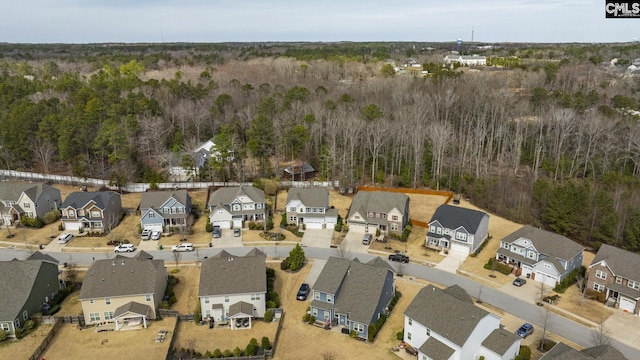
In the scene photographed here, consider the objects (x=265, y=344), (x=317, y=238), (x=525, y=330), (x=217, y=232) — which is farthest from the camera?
(x=217, y=232)

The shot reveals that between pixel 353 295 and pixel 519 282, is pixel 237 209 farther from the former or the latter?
pixel 519 282

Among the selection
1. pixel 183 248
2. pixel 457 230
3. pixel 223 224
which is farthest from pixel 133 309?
pixel 457 230

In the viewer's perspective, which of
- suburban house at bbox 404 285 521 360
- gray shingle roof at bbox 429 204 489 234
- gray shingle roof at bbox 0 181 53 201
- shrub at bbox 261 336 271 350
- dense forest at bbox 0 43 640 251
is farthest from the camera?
dense forest at bbox 0 43 640 251

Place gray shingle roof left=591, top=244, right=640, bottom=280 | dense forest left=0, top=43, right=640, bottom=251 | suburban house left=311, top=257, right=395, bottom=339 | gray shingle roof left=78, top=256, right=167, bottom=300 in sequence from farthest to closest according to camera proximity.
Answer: dense forest left=0, top=43, right=640, bottom=251 → gray shingle roof left=591, top=244, right=640, bottom=280 → gray shingle roof left=78, top=256, right=167, bottom=300 → suburban house left=311, top=257, right=395, bottom=339

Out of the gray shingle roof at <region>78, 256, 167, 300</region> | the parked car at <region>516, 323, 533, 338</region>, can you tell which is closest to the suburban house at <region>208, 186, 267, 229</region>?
the gray shingle roof at <region>78, 256, 167, 300</region>

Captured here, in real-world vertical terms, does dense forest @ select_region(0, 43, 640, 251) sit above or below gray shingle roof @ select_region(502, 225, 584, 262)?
above

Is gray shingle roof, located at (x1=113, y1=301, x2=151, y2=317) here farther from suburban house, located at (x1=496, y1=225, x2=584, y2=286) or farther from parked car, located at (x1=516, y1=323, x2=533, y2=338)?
suburban house, located at (x1=496, y1=225, x2=584, y2=286)
